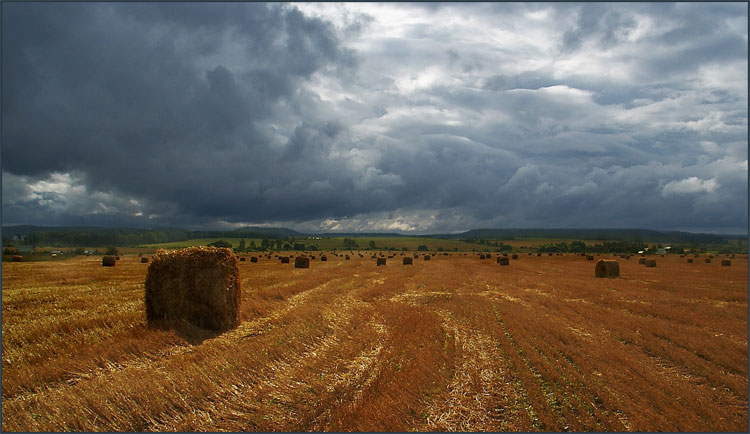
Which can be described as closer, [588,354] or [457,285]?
[588,354]

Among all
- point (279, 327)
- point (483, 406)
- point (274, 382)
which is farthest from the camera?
point (279, 327)

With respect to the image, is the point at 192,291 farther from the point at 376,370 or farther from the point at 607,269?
the point at 607,269

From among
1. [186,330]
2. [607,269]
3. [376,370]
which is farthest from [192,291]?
[607,269]

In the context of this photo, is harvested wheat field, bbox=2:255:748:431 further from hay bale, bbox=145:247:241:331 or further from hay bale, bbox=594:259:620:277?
hay bale, bbox=594:259:620:277

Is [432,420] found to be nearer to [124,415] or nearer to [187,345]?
[124,415]

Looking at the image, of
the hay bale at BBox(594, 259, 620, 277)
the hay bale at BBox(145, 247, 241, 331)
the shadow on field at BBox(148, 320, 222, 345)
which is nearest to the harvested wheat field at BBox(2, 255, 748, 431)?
the shadow on field at BBox(148, 320, 222, 345)

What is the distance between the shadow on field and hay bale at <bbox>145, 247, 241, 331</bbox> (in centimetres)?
28

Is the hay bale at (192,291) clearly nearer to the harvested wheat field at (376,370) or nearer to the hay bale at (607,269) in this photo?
the harvested wheat field at (376,370)

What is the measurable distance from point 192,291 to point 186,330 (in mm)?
1551

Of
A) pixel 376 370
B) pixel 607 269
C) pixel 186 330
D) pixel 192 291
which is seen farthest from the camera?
pixel 607 269

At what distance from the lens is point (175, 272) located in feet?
42.2

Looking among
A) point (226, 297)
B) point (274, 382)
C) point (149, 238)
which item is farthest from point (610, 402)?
point (149, 238)

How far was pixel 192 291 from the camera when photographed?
12789 mm

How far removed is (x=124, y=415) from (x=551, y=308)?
1433cm
